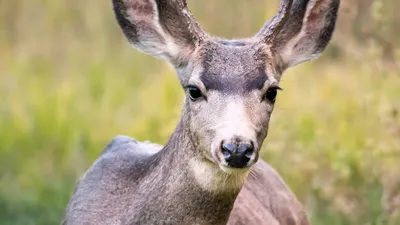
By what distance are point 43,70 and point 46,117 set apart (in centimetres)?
94

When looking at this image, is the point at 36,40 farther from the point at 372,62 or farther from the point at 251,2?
the point at 372,62

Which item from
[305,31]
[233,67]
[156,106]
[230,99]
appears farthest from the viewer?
[156,106]

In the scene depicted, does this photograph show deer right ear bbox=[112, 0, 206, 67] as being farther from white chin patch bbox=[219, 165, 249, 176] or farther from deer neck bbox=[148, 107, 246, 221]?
white chin patch bbox=[219, 165, 249, 176]

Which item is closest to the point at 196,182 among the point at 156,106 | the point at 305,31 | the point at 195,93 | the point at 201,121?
the point at 201,121

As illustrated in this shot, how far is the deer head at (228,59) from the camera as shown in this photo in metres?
6.54

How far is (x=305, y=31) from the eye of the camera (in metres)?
7.52

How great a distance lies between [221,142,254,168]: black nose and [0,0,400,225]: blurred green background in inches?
122

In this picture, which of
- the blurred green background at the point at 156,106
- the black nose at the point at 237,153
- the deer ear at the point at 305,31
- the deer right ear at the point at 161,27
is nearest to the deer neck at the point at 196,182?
the black nose at the point at 237,153

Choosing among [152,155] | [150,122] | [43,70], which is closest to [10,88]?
[43,70]

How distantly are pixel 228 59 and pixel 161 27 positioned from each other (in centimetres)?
55

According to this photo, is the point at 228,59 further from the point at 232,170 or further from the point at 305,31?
the point at 305,31

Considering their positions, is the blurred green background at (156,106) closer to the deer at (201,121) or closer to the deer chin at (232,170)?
the deer at (201,121)

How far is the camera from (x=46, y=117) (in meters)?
11.8

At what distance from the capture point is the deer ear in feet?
24.1
